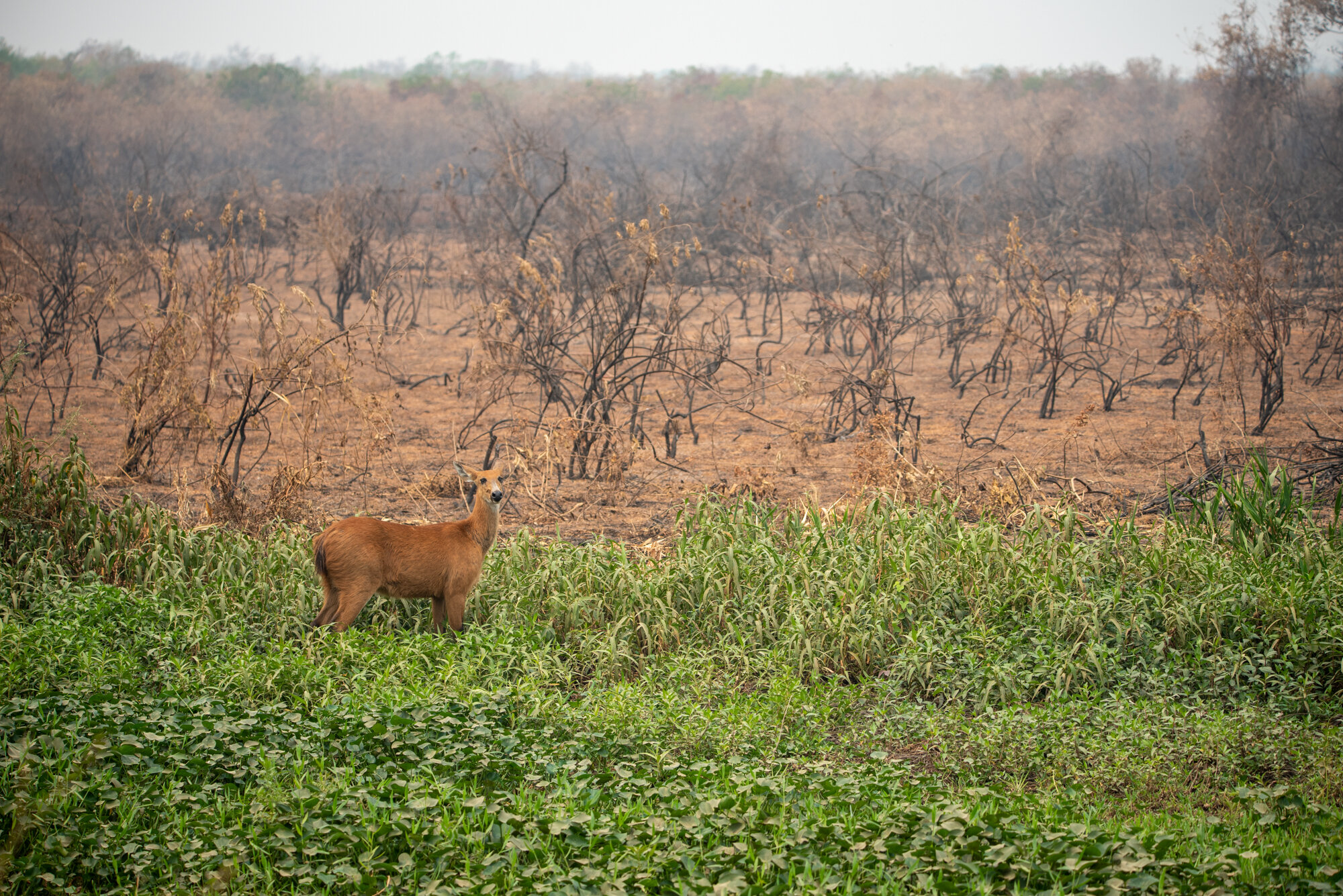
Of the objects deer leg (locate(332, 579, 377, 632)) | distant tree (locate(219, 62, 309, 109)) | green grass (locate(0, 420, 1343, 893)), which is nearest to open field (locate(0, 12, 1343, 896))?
green grass (locate(0, 420, 1343, 893))

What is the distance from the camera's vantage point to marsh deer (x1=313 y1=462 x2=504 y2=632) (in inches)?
199

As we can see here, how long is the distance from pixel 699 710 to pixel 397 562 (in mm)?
1698

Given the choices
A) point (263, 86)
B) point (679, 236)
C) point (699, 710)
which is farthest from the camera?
point (263, 86)

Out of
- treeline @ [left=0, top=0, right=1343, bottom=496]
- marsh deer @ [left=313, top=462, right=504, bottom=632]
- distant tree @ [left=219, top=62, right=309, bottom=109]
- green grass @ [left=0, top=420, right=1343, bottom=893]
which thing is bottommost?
green grass @ [left=0, top=420, right=1343, bottom=893]

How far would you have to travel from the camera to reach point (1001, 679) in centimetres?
480

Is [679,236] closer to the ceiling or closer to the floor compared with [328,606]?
closer to the ceiling

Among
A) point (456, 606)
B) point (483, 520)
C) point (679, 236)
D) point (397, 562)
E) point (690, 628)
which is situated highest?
point (679, 236)

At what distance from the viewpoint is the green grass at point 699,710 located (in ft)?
10.8

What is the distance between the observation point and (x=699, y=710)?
4.39m

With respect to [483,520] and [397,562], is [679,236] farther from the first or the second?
[397,562]

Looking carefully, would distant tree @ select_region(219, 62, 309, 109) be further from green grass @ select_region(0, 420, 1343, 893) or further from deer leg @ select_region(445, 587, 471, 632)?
deer leg @ select_region(445, 587, 471, 632)

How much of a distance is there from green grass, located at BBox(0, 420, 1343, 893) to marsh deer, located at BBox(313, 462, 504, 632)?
0.21 metres

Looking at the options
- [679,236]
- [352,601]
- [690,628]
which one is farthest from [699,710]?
[679,236]

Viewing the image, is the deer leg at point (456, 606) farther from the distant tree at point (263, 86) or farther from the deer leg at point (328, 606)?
the distant tree at point (263, 86)
